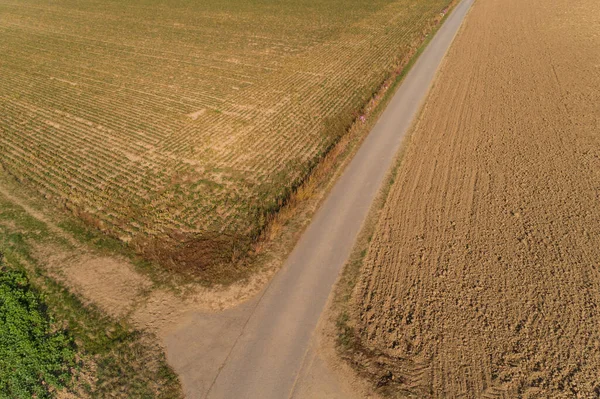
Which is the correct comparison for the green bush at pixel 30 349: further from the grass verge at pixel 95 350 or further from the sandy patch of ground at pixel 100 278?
the sandy patch of ground at pixel 100 278

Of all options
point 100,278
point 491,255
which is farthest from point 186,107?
point 491,255

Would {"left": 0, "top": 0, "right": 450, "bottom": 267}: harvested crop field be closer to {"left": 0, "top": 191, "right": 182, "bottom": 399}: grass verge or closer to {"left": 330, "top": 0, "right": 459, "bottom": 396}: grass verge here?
{"left": 0, "top": 191, "right": 182, "bottom": 399}: grass verge

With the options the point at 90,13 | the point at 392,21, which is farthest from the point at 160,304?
the point at 90,13

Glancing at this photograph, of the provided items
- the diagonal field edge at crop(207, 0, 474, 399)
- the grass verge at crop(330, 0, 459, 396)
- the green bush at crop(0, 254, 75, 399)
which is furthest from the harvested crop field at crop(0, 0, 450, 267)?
the grass verge at crop(330, 0, 459, 396)

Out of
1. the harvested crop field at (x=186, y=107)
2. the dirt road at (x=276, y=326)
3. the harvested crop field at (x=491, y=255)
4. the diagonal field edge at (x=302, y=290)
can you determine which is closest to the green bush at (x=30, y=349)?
the dirt road at (x=276, y=326)

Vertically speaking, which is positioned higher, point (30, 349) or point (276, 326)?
point (30, 349)

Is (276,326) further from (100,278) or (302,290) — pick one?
(100,278)

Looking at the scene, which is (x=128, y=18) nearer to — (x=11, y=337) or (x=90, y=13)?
(x=90, y=13)
